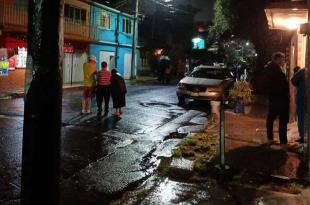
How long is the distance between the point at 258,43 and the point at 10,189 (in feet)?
69.3

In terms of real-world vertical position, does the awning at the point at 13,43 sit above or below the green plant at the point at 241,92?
above

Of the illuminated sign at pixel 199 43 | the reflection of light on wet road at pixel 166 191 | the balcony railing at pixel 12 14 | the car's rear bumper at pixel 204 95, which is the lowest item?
the reflection of light on wet road at pixel 166 191

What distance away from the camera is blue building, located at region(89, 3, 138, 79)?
100 feet

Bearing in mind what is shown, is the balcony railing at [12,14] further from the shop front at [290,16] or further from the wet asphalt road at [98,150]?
the shop front at [290,16]

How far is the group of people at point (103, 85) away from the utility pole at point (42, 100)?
9709mm

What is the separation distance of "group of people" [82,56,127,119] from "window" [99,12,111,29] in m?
18.7

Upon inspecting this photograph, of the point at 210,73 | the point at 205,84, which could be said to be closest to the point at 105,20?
the point at 210,73

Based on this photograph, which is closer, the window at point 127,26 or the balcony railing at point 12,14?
the balcony railing at point 12,14

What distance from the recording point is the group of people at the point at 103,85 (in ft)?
43.3

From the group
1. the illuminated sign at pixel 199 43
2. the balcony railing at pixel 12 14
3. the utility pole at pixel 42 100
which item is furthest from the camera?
the illuminated sign at pixel 199 43

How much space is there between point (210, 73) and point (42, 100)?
15.6 m

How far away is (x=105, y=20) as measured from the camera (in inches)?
1270

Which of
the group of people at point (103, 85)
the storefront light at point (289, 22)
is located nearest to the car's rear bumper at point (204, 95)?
the group of people at point (103, 85)

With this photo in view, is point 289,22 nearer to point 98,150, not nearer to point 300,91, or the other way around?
point 300,91
